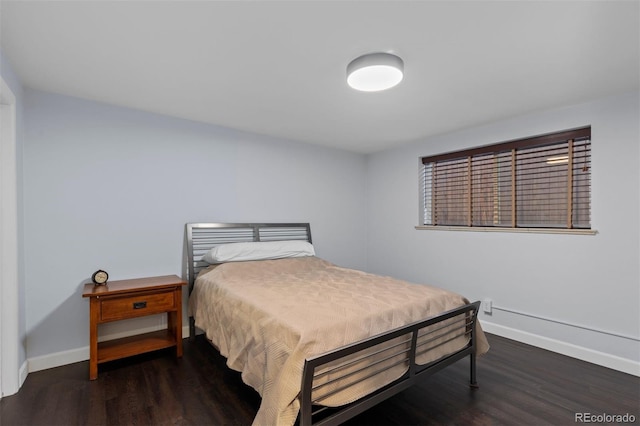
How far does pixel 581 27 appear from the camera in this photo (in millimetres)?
1681

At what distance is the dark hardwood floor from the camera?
1924mm

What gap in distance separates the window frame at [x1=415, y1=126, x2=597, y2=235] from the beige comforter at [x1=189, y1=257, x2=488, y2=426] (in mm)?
1381

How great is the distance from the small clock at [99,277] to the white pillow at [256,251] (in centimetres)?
87

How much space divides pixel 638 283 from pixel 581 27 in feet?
6.86

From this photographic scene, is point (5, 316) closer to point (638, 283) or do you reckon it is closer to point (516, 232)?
point (516, 232)

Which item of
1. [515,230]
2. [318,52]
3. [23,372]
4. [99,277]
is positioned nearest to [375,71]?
[318,52]

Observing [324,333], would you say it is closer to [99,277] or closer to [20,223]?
[99,277]

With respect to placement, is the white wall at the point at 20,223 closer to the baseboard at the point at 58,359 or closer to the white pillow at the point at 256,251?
the baseboard at the point at 58,359

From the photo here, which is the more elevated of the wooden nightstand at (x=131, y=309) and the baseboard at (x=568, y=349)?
the wooden nightstand at (x=131, y=309)

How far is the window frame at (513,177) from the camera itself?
2848mm

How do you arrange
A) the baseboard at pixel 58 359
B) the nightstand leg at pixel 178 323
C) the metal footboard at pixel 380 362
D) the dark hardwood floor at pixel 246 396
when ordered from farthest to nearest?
1. the nightstand leg at pixel 178 323
2. the baseboard at pixel 58 359
3. the dark hardwood floor at pixel 246 396
4. the metal footboard at pixel 380 362

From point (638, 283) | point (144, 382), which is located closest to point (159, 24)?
point (144, 382)

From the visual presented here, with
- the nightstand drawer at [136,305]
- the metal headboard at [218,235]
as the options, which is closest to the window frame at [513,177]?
the metal headboard at [218,235]

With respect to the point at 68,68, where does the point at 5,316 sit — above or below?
below
